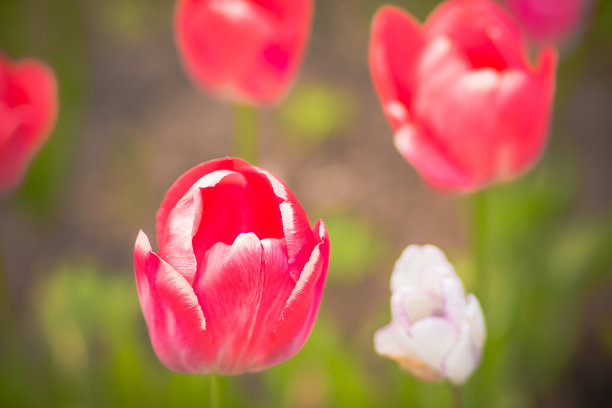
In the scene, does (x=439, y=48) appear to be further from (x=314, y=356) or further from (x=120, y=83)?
(x=120, y=83)

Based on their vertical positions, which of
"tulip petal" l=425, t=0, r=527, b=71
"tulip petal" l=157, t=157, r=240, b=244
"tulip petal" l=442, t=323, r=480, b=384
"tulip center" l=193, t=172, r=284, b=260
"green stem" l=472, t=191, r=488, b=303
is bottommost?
"green stem" l=472, t=191, r=488, b=303

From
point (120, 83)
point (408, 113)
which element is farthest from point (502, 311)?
point (120, 83)

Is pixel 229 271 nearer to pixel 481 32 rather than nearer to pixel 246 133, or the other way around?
pixel 481 32

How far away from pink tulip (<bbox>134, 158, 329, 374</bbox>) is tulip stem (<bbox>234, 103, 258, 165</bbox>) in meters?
0.36

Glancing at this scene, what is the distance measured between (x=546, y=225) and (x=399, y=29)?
55 centimetres

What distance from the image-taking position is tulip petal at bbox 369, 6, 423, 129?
49 centimetres

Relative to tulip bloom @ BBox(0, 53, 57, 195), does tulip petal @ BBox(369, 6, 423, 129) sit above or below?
above

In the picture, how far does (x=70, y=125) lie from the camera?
126cm

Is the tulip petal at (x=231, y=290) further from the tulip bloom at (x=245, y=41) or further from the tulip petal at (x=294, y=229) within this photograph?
the tulip bloom at (x=245, y=41)

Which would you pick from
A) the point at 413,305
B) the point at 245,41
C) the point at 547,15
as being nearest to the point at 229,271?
the point at 413,305

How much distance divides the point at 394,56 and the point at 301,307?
0.24 meters

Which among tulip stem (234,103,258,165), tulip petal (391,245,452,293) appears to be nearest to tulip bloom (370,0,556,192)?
tulip petal (391,245,452,293)

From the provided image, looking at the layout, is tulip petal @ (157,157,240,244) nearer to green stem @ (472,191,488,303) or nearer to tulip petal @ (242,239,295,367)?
tulip petal @ (242,239,295,367)

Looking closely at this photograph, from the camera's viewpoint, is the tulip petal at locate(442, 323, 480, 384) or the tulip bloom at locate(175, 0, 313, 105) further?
the tulip bloom at locate(175, 0, 313, 105)
